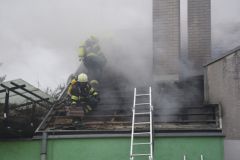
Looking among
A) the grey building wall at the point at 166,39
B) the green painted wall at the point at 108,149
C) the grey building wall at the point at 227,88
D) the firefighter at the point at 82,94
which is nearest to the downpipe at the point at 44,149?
the green painted wall at the point at 108,149

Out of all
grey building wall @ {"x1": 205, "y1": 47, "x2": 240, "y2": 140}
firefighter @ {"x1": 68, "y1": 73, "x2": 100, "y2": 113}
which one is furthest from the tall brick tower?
firefighter @ {"x1": 68, "y1": 73, "x2": 100, "y2": 113}

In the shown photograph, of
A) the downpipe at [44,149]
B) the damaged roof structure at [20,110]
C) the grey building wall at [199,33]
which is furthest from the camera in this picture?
the grey building wall at [199,33]

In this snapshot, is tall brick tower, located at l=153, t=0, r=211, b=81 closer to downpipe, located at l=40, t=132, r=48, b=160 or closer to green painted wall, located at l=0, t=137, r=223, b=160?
green painted wall, located at l=0, t=137, r=223, b=160

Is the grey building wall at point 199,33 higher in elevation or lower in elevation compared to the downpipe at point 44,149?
higher

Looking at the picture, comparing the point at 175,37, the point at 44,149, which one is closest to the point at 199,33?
the point at 175,37

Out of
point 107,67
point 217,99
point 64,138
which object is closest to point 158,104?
point 217,99

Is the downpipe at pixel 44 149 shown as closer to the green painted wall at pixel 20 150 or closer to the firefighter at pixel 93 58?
the green painted wall at pixel 20 150

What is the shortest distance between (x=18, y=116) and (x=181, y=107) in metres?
3.24

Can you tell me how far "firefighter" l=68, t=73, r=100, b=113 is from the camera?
781 cm

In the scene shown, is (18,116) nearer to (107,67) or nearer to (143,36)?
(107,67)

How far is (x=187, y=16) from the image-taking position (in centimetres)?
Answer: 993

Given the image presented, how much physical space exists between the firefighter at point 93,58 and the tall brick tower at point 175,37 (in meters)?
1.49

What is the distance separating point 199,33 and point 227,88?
258 cm

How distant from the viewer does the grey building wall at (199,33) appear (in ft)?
31.0
